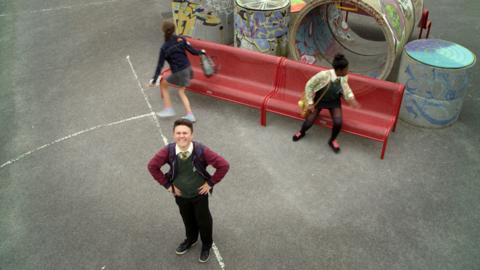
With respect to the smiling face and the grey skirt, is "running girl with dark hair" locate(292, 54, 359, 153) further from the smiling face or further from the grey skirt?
the smiling face

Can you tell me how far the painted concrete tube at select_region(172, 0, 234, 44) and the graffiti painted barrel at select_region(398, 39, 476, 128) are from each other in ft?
13.4

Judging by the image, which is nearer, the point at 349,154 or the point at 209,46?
the point at 349,154

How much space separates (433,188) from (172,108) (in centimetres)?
450

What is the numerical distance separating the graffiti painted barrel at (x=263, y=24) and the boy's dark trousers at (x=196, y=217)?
4.49 m

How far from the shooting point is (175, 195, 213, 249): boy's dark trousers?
4.43 m

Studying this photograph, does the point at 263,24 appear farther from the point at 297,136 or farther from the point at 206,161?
the point at 206,161

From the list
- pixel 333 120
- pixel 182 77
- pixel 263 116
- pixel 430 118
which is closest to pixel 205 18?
pixel 182 77

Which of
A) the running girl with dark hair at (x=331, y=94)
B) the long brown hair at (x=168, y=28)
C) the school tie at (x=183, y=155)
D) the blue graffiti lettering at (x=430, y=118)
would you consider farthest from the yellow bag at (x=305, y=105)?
the school tie at (x=183, y=155)

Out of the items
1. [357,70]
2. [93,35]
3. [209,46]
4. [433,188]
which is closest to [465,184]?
[433,188]

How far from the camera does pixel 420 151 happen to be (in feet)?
21.6

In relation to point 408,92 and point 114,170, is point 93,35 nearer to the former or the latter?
point 114,170

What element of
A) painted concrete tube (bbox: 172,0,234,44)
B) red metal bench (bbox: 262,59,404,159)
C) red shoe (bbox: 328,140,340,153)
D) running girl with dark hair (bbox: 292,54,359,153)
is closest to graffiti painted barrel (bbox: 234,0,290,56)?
painted concrete tube (bbox: 172,0,234,44)

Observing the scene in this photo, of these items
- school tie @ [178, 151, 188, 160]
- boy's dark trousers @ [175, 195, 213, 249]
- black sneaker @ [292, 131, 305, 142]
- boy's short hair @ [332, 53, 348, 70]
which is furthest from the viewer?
black sneaker @ [292, 131, 305, 142]

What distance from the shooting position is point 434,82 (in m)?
6.68
